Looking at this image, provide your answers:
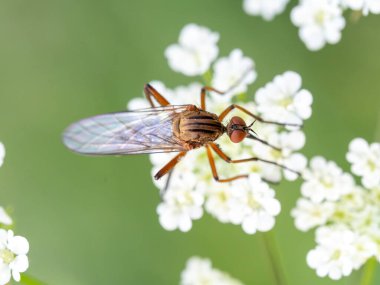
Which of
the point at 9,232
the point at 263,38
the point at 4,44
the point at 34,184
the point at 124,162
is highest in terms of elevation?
the point at 263,38

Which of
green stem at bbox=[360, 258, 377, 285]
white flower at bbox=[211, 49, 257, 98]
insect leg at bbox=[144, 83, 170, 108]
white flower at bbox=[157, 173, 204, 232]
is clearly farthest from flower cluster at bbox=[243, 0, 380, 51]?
green stem at bbox=[360, 258, 377, 285]

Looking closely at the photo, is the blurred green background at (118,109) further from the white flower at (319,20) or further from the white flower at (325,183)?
the white flower at (325,183)

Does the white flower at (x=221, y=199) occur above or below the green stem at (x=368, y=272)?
above

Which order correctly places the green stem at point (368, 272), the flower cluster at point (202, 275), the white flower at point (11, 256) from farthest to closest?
the flower cluster at point (202, 275) → the green stem at point (368, 272) → the white flower at point (11, 256)

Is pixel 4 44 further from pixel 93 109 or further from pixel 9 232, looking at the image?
pixel 9 232

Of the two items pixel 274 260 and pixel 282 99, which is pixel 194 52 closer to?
pixel 282 99

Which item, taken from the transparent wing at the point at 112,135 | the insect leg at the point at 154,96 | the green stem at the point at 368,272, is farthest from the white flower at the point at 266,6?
the green stem at the point at 368,272

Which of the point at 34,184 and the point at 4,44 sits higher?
the point at 4,44

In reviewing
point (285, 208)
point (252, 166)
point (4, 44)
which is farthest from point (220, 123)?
point (4, 44)
